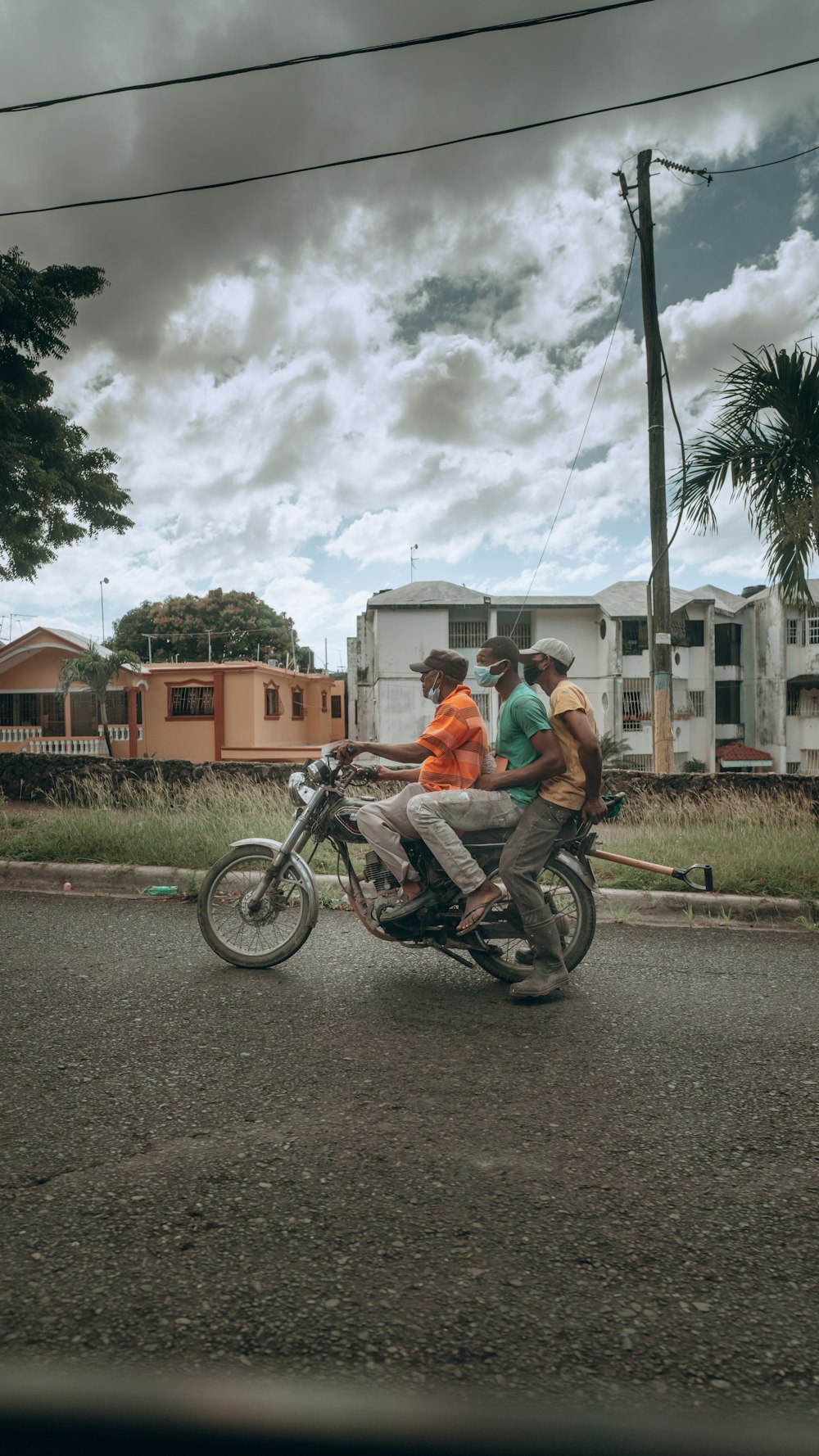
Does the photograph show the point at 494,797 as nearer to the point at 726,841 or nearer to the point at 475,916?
the point at 475,916

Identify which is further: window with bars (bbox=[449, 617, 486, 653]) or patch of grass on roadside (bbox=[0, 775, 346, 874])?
window with bars (bbox=[449, 617, 486, 653])

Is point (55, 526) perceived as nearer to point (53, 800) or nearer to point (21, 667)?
point (53, 800)

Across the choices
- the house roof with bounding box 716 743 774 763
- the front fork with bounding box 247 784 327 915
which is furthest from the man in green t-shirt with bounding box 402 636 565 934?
the house roof with bounding box 716 743 774 763

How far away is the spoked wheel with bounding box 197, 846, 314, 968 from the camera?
17.2 feet

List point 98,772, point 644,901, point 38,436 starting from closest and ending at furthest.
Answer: point 644,901, point 98,772, point 38,436

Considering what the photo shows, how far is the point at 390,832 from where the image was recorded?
4.95m

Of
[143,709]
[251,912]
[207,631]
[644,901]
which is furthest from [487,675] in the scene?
[207,631]

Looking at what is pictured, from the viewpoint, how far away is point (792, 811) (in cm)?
1007

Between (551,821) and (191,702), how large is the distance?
2715cm

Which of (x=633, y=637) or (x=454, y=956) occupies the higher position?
(x=633, y=637)

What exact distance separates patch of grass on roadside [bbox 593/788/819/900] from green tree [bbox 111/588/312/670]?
50.2 m

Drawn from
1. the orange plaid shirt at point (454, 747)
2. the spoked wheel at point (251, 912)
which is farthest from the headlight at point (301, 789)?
the orange plaid shirt at point (454, 747)

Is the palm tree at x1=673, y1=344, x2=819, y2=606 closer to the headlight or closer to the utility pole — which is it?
the utility pole

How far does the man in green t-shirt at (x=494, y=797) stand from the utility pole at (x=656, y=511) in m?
6.75
